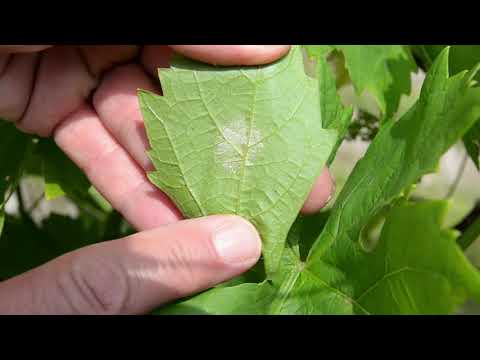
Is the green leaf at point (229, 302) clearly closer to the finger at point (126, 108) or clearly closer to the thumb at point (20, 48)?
the finger at point (126, 108)

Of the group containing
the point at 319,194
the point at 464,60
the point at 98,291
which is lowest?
the point at 98,291

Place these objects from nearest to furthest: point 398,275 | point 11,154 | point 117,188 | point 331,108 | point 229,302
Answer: point 398,275 < point 229,302 < point 331,108 < point 117,188 < point 11,154

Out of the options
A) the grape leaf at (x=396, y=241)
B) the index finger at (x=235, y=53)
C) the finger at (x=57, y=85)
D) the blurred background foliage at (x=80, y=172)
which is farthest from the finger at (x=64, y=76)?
the grape leaf at (x=396, y=241)

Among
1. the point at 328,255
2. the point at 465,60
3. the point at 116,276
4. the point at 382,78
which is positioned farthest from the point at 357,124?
the point at 116,276

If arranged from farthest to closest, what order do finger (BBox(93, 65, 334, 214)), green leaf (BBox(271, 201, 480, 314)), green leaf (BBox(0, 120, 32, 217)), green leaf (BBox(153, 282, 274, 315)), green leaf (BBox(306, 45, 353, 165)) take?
green leaf (BBox(0, 120, 32, 217)), finger (BBox(93, 65, 334, 214)), green leaf (BBox(306, 45, 353, 165)), green leaf (BBox(153, 282, 274, 315)), green leaf (BBox(271, 201, 480, 314))

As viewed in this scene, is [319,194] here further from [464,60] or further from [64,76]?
[64,76]

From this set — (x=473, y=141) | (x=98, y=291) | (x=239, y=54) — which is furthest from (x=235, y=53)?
(x=473, y=141)

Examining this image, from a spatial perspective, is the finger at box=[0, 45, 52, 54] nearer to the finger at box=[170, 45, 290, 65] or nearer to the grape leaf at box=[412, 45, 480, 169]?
the finger at box=[170, 45, 290, 65]

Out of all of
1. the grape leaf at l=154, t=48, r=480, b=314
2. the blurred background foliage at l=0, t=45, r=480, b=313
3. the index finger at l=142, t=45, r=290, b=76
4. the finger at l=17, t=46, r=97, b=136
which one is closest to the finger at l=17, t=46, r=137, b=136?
the finger at l=17, t=46, r=97, b=136
